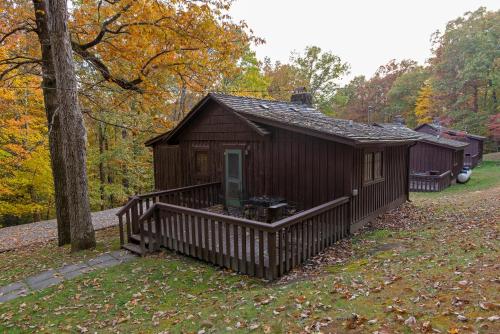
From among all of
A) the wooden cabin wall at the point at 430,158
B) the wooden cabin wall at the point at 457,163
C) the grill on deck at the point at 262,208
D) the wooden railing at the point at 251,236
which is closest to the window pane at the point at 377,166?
the wooden railing at the point at 251,236

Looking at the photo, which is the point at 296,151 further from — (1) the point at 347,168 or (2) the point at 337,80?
(2) the point at 337,80

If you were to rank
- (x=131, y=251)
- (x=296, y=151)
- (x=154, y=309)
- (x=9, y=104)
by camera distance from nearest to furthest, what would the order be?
(x=154, y=309), (x=131, y=251), (x=296, y=151), (x=9, y=104)

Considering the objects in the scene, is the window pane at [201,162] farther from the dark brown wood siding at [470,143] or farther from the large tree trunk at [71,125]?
the dark brown wood siding at [470,143]

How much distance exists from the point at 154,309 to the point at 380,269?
3.83 metres

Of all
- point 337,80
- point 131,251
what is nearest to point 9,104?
point 131,251

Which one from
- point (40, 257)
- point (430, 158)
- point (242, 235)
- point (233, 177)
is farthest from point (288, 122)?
point (430, 158)

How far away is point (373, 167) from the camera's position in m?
9.61

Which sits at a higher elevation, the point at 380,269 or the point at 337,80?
the point at 337,80

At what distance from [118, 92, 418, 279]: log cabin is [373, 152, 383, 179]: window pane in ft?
0.11

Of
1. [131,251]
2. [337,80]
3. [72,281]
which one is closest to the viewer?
[72,281]

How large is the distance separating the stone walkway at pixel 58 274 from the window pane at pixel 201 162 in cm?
426

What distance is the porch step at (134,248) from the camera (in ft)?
24.8

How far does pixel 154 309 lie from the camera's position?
4.96 metres

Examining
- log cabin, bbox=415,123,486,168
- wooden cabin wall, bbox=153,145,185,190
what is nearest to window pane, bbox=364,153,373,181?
wooden cabin wall, bbox=153,145,185,190
